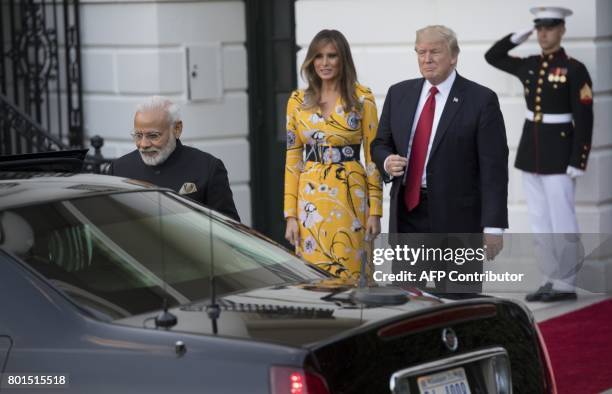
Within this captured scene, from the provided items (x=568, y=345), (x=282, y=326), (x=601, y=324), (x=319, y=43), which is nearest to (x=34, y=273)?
(x=282, y=326)

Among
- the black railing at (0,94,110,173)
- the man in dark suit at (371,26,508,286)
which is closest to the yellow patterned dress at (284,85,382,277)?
the man in dark suit at (371,26,508,286)

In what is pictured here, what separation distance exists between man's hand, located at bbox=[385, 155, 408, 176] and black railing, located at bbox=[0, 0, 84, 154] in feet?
19.6

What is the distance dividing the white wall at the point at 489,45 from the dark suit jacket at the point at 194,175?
4.08 metres

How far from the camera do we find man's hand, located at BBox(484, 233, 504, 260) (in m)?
7.54

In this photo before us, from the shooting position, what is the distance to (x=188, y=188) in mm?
7191

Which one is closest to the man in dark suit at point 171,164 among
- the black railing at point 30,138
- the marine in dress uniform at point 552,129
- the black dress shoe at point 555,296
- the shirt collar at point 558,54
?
the marine in dress uniform at point 552,129

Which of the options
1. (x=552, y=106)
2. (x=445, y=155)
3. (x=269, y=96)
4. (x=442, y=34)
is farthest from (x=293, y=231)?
(x=269, y=96)

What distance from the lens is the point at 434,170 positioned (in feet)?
24.8

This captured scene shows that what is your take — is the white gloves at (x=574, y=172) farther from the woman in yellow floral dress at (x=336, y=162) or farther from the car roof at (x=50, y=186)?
the car roof at (x=50, y=186)

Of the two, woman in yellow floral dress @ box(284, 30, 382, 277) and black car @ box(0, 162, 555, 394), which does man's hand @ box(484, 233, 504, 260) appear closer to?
woman in yellow floral dress @ box(284, 30, 382, 277)

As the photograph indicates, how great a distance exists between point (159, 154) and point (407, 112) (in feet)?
4.44

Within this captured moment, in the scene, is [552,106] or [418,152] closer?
[418,152]

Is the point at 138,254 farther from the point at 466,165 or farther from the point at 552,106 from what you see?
the point at 552,106

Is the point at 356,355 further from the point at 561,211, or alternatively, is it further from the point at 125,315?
the point at 561,211
